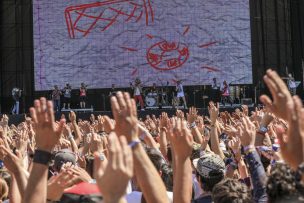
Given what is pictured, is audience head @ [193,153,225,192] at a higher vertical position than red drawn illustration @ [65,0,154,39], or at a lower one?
lower

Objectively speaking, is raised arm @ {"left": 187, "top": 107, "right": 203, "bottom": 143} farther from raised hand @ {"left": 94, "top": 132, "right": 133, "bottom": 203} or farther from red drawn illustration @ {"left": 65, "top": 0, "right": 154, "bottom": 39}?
red drawn illustration @ {"left": 65, "top": 0, "right": 154, "bottom": 39}

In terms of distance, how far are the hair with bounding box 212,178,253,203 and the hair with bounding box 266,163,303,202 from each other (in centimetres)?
35

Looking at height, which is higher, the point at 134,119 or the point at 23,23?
the point at 23,23

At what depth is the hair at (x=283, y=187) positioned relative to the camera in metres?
1.98

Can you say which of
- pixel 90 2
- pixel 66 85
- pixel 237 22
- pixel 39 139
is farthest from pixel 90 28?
pixel 39 139

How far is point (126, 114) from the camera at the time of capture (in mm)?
2242

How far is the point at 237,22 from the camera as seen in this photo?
2302 centimetres

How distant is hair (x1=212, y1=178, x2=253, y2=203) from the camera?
7.90 ft

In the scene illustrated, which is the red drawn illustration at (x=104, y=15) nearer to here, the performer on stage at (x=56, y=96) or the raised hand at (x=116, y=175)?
the performer on stage at (x=56, y=96)

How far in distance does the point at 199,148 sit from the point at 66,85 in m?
18.1

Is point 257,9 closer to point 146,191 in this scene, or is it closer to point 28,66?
point 28,66

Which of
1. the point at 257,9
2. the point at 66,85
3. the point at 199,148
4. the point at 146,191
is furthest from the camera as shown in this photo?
the point at 257,9

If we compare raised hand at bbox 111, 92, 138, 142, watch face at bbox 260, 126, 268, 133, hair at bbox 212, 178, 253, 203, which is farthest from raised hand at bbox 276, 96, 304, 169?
watch face at bbox 260, 126, 268, 133

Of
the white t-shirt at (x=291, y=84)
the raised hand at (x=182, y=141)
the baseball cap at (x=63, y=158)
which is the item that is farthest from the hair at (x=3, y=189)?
the white t-shirt at (x=291, y=84)
